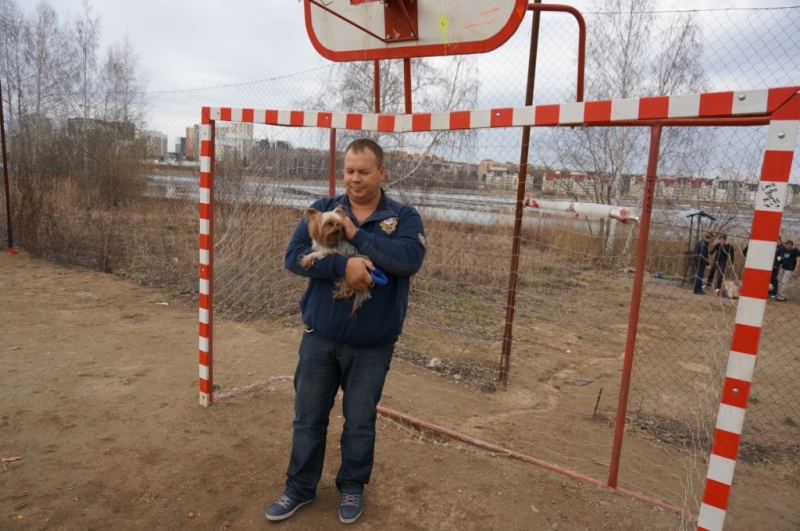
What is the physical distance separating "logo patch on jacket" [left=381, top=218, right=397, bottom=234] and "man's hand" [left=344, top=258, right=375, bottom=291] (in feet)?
0.81

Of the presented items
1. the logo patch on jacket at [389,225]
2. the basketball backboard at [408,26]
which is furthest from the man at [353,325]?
the basketball backboard at [408,26]

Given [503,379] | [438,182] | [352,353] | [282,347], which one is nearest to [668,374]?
[503,379]

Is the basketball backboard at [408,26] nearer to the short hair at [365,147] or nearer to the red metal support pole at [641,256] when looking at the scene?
the red metal support pole at [641,256]

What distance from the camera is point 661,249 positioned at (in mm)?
4520

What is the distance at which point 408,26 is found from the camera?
3812 mm

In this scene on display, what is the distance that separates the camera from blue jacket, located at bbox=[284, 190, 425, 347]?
2434mm

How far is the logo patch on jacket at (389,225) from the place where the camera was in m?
2.59

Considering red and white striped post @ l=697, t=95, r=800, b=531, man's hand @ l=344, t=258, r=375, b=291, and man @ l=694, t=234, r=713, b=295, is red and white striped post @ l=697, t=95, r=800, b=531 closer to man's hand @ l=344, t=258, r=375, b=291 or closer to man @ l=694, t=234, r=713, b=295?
man @ l=694, t=234, r=713, b=295

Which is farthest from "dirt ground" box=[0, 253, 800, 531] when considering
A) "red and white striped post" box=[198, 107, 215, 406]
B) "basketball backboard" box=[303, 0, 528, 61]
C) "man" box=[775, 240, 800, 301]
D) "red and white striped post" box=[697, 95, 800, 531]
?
"man" box=[775, 240, 800, 301]

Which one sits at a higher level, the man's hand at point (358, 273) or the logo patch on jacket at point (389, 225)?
the logo patch on jacket at point (389, 225)

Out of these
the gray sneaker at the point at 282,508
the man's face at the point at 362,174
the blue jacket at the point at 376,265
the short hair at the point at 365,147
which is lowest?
the gray sneaker at the point at 282,508

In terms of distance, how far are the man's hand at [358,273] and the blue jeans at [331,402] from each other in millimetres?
393

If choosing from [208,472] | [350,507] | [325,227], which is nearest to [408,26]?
[325,227]

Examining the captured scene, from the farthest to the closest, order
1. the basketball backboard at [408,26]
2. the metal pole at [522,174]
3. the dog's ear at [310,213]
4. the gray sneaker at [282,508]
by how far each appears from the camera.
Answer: the metal pole at [522,174]
the basketball backboard at [408,26]
the gray sneaker at [282,508]
the dog's ear at [310,213]
